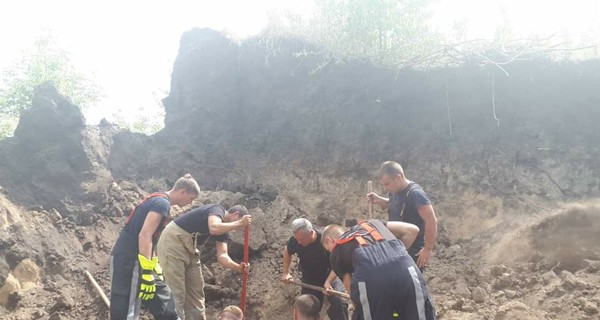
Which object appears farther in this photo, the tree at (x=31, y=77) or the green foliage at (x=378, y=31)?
the tree at (x=31, y=77)

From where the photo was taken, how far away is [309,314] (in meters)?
3.68

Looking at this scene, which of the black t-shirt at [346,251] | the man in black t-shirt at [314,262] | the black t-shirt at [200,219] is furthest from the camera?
the black t-shirt at [200,219]

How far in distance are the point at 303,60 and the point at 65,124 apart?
16.7 ft

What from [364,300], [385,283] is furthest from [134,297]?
[385,283]

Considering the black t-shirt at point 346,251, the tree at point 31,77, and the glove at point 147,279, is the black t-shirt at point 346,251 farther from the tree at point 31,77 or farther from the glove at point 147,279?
the tree at point 31,77

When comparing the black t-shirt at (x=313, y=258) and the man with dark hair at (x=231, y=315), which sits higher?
the black t-shirt at (x=313, y=258)

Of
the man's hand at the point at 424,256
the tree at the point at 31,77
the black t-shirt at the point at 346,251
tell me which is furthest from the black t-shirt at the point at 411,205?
the tree at the point at 31,77

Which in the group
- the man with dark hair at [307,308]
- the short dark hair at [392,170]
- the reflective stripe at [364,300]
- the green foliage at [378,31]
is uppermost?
the green foliage at [378,31]

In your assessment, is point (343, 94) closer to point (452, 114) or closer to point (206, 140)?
point (452, 114)

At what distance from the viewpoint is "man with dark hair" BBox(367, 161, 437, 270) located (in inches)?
162

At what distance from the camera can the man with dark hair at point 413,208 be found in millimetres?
4125

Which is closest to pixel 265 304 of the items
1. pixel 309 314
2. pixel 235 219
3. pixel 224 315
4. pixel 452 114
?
pixel 235 219

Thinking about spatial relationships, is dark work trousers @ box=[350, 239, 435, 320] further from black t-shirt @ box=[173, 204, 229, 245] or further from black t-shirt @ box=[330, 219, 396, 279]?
black t-shirt @ box=[173, 204, 229, 245]

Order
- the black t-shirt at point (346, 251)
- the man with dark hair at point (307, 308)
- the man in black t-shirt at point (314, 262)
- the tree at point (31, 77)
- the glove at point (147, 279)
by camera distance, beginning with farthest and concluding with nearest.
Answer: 1. the tree at point (31, 77)
2. the man in black t-shirt at point (314, 262)
3. the glove at point (147, 279)
4. the man with dark hair at point (307, 308)
5. the black t-shirt at point (346, 251)
